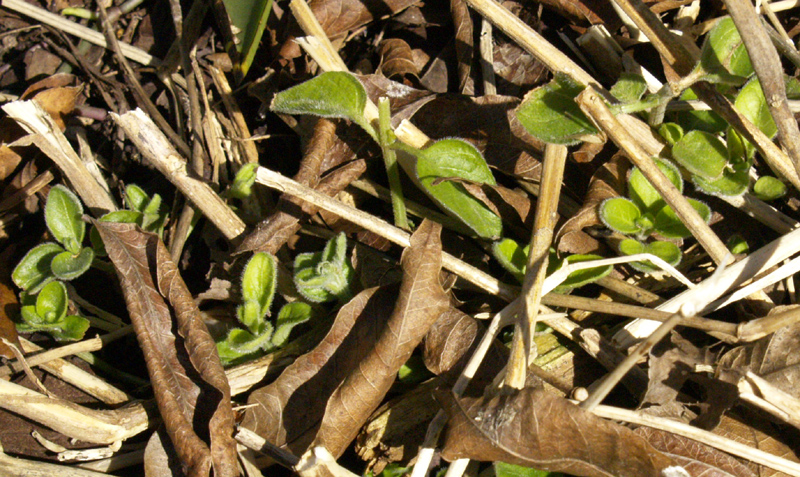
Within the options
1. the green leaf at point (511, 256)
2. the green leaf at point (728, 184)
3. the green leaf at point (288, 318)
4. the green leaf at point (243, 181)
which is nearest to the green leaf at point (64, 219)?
the green leaf at point (243, 181)

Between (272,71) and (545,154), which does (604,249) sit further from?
(272,71)

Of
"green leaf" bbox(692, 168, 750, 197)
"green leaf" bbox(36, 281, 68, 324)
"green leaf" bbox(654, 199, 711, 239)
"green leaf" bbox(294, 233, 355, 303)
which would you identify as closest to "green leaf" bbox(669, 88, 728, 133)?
"green leaf" bbox(692, 168, 750, 197)

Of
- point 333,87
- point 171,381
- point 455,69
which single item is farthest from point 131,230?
point 455,69

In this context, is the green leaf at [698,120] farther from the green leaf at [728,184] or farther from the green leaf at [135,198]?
the green leaf at [135,198]

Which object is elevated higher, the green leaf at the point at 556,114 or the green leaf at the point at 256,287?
the green leaf at the point at 556,114

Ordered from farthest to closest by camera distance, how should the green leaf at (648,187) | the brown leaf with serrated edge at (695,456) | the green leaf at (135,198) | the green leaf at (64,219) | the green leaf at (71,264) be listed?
the green leaf at (135,198)
the green leaf at (64,219)
the green leaf at (71,264)
the green leaf at (648,187)
the brown leaf with serrated edge at (695,456)

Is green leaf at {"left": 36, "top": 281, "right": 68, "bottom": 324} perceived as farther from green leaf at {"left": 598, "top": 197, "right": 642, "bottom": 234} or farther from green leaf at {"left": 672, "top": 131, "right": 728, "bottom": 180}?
green leaf at {"left": 672, "top": 131, "right": 728, "bottom": 180}
